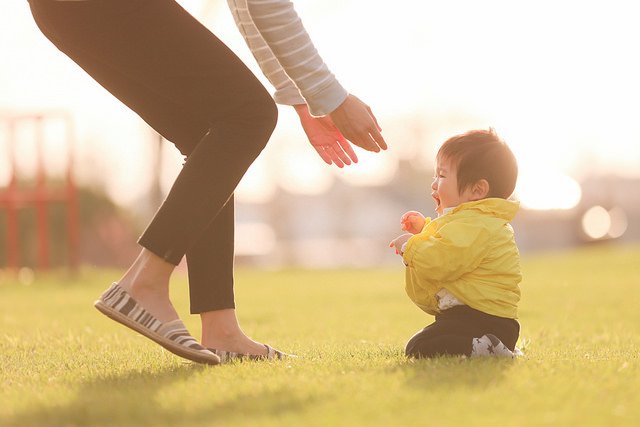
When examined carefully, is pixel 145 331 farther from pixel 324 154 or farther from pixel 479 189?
pixel 479 189

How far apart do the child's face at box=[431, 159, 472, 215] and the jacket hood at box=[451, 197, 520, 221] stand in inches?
1.9

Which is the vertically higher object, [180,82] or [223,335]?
[180,82]

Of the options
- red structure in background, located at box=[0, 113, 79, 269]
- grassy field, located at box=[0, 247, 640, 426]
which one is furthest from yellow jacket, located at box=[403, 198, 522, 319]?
red structure in background, located at box=[0, 113, 79, 269]

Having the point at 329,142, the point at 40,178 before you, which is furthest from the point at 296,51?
the point at 40,178

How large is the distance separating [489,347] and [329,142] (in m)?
0.88

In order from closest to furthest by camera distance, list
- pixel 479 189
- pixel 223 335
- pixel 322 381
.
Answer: pixel 322 381 < pixel 223 335 < pixel 479 189

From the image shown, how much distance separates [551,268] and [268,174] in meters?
21.3

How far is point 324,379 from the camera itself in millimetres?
2834

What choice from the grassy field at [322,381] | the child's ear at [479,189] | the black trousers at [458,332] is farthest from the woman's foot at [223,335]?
the child's ear at [479,189]

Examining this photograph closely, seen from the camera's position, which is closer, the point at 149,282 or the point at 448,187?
the point at 149,282

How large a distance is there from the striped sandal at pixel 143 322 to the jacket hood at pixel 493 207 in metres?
1.07

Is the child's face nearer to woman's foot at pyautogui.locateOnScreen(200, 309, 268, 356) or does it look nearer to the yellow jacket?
the yellow jacket

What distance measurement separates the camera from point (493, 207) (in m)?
3.57

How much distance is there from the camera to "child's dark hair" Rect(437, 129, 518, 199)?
11.8ft
